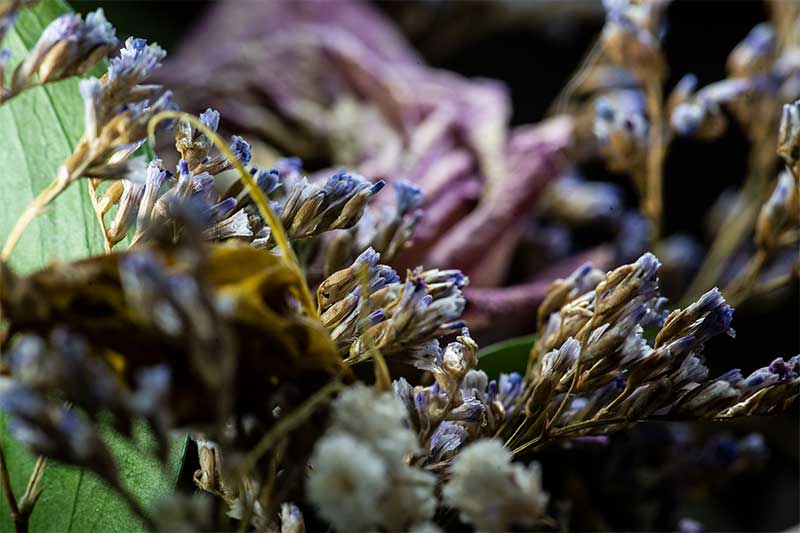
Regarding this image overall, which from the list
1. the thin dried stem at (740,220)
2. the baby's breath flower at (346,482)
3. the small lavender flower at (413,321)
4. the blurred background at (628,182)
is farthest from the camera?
the thin dried stem at (740,220)

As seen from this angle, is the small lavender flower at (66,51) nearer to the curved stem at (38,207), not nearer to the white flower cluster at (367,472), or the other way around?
the curved stem at (38,207)

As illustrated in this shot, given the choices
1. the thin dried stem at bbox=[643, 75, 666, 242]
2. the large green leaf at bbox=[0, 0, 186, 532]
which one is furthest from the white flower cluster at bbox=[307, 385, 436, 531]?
the thin dried stem at bbox=[643, 75, 666, 242]

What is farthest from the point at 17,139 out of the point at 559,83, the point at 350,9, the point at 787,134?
Answer: the point at 559,83

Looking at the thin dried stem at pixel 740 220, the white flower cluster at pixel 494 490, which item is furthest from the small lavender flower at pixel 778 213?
the white flower cluster at pixel 494 490

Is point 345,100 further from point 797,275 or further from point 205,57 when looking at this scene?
point 797,275

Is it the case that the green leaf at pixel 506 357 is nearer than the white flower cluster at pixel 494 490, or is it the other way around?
the white flower cluster at pixel 494 490

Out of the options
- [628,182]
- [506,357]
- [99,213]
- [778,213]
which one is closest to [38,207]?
[99,213]

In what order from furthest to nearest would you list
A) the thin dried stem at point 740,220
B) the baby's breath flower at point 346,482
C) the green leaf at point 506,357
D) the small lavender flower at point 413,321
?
the thin dried stem at point 740,220 → the green leaf at point 506,357 → the small lavender flower at point 413,321 → the baby's breath flower at point 346,482
